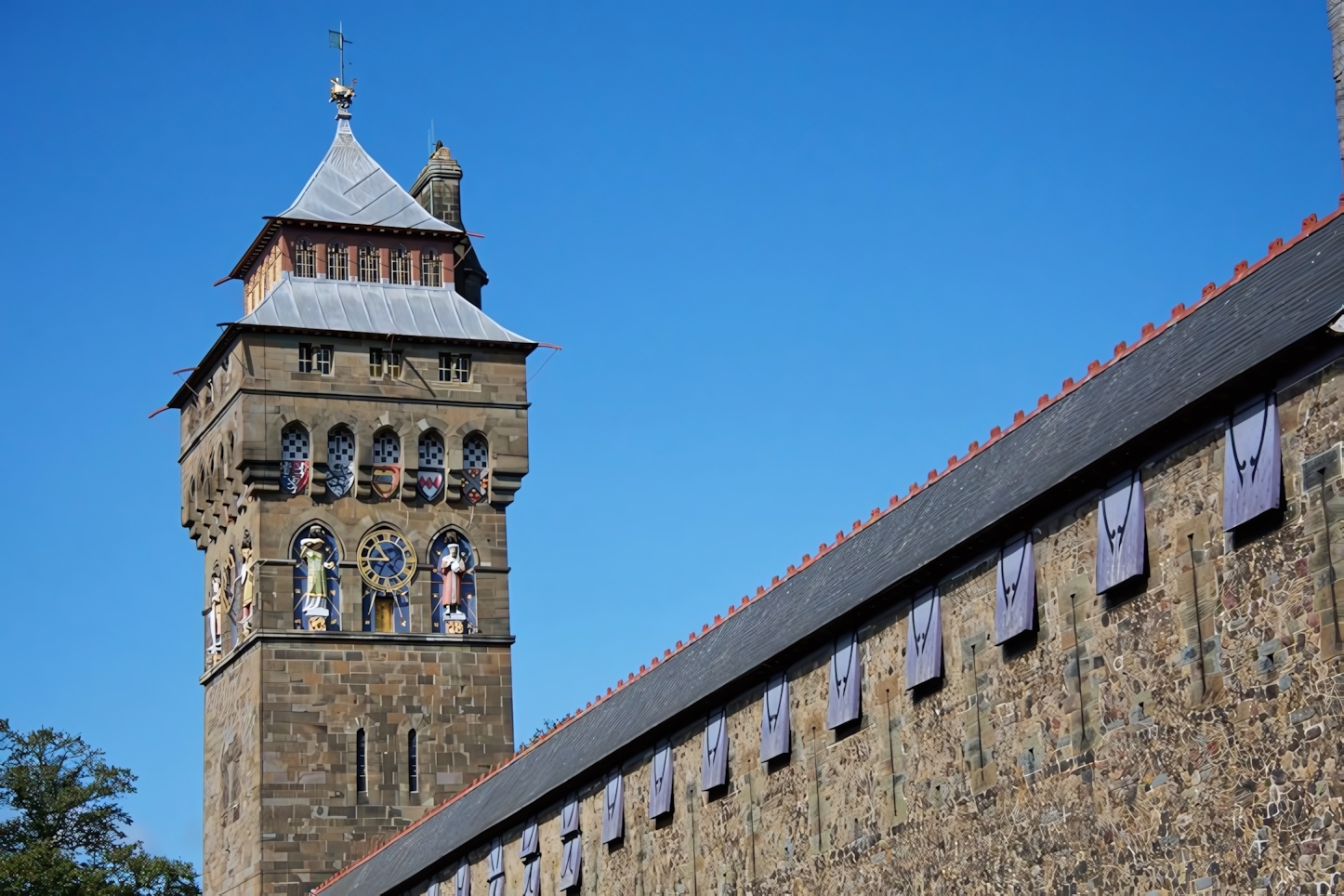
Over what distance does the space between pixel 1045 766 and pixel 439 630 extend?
2996cm

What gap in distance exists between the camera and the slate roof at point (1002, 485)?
2053 cm

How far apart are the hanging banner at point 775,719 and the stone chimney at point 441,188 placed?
1184 inches

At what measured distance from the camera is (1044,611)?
22750 millimetres

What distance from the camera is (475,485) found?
172ft

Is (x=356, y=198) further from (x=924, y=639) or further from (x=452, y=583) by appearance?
(x=924, y=639)

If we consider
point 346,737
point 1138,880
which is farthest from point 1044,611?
point 346,737

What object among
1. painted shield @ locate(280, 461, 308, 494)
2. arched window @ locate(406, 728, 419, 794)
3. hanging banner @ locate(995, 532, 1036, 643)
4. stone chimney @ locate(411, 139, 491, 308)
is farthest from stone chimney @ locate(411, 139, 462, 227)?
hanging banner @ locate(995, 532, 1036, 643)

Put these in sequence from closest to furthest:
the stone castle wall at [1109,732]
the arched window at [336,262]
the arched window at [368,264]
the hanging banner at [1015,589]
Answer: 1. the stone castle wall at [1109,732]
2. the hanging banner at [1015,589]
3. the arched window at [336,262]
4. the arched window at [368,264]

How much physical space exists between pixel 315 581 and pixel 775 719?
24.0 m

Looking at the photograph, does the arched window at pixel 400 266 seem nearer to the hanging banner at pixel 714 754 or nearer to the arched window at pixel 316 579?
the arched window at pixel 316 579

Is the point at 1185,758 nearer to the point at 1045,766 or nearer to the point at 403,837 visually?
the point at 1045,766

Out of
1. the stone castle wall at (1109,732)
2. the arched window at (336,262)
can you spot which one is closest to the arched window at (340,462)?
the arched window at (336,262)

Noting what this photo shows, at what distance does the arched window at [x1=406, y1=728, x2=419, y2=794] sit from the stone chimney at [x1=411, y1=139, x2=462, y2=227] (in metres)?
13.2

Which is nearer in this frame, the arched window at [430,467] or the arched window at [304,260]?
the arched window at [430,467]
